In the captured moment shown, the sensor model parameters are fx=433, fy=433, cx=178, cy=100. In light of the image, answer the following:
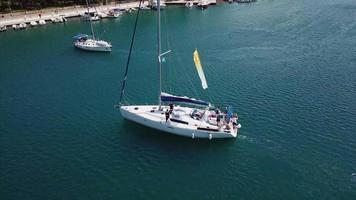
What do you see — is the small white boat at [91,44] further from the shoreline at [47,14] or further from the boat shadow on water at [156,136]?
the boat shadow on water at [156,136]

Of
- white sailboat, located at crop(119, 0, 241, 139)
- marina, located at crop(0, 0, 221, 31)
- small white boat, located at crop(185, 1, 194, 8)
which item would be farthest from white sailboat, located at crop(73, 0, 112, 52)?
small white boat, located at crop(185, 1, 194, 8)

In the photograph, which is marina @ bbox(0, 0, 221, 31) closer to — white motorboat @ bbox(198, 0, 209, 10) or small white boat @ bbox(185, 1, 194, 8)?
small white boat @ bbox(185, 1, 194, 8)

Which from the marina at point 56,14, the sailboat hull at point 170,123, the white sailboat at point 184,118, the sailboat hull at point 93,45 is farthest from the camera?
the marina at point 56,14

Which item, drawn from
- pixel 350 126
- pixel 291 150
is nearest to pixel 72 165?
pixel 291 150

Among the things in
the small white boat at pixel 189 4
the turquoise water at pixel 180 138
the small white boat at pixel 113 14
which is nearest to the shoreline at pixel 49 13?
the small white boat at pixel 113 14

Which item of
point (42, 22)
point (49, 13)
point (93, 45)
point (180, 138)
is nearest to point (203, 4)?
point (49, 13)

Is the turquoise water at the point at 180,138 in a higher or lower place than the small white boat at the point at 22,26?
lower

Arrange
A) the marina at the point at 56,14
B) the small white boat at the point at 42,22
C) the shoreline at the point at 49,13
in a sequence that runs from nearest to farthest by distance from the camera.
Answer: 1. the small white boat at the point at 42,22
2. the marina at the point at 56,14
3. the shoreline at the point at 49,13
